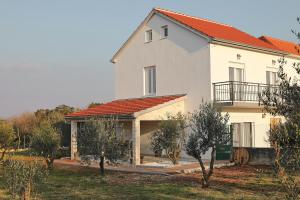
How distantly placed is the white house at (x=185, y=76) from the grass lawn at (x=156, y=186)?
4.26 meters

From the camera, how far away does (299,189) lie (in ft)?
17.0

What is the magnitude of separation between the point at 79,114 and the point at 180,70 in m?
7.08

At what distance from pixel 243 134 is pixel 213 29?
7.32m

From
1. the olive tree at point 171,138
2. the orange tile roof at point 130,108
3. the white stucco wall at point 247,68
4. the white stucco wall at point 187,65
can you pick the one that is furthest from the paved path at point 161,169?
the white stucco wall at point 247,68

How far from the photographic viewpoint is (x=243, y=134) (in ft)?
77.3

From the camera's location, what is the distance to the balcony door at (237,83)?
21.6 m

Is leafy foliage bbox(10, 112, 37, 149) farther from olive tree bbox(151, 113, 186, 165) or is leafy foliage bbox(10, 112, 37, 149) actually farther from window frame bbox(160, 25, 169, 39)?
olive tree bbox(151, 113, 186, 165)

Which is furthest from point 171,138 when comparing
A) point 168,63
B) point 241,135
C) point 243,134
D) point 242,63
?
point 242,63

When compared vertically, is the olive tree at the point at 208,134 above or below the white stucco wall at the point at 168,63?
below

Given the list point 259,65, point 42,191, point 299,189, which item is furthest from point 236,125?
point 299,189

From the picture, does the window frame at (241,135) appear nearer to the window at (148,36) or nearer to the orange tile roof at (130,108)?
the orange tile roof at (130,108)

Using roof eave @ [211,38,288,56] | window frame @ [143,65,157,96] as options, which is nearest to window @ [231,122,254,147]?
roof eave @ [211,38,288,56]

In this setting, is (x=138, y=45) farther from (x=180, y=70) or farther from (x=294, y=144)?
(x=294, y=144)

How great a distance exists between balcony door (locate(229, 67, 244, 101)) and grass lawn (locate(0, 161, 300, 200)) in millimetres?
5229
